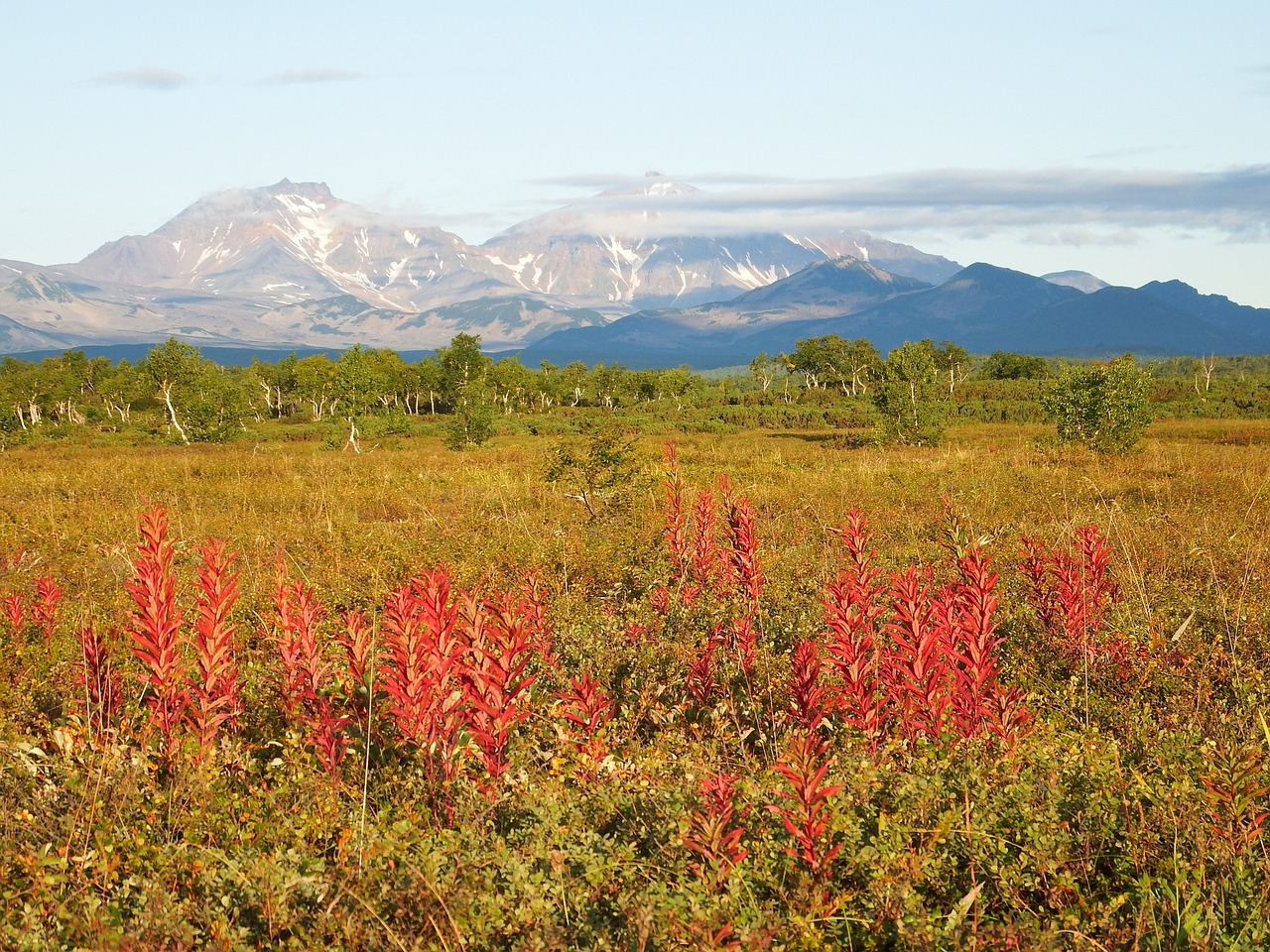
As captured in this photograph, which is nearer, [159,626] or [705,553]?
[159,626]

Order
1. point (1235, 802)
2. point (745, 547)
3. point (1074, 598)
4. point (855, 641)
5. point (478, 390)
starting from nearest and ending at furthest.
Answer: point (1235, 802) < point (855, 641) < point (1074, 598) < point (745, 547) < point (478, 390)

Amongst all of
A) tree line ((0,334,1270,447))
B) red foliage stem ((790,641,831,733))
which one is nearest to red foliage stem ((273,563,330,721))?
red foliage stem ((790,641,831,733))

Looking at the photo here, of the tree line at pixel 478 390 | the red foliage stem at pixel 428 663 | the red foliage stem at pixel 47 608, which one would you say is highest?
the red foliage stem at pixel 428 663

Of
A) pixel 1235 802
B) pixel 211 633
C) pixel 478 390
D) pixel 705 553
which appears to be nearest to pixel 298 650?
pixel 211 633

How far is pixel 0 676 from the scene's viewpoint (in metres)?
5.67

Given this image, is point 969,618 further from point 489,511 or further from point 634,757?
point 489,511

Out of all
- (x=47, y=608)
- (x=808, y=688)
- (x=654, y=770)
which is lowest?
(x=654, y=770)

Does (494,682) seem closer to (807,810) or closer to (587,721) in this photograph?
(587,721)

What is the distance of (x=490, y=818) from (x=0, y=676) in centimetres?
407

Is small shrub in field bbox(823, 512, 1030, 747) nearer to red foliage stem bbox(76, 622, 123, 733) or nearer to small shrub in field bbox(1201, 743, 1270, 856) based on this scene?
small shrub in field bbox(1201, 743, 1270, 856)

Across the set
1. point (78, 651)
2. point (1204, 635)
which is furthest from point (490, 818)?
point (1204, 635)

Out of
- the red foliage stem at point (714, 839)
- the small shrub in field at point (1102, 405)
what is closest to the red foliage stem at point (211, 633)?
the red foliage stem at point (714, 839)

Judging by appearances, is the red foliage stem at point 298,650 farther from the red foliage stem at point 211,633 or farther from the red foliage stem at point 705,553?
the red foliage stem at point 705,553

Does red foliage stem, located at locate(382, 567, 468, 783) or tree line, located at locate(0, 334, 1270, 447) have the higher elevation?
red foliage stem, located at locate(382, 567, 468, 783)
